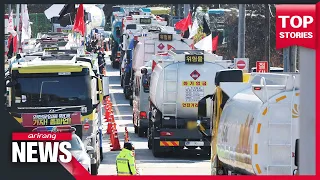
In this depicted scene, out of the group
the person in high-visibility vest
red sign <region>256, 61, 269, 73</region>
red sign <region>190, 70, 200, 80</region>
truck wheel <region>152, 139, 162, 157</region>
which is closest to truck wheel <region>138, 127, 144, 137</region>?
red sign <region>256, 61, 269, 73</region>

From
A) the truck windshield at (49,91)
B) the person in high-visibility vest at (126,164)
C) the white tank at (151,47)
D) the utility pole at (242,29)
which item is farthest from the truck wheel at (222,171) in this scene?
the white tank at (151,47)

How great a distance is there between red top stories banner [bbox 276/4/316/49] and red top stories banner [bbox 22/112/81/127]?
Answer: 10597 millimetres

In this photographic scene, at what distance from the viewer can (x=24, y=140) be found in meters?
14.3

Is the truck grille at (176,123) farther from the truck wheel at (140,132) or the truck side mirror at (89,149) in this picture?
the truck side mirror at (89,149)

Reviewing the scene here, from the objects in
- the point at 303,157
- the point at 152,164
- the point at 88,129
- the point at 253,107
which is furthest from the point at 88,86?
the point at 303,157

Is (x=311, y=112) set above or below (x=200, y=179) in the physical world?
above

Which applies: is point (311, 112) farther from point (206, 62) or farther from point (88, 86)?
point (206, 62)

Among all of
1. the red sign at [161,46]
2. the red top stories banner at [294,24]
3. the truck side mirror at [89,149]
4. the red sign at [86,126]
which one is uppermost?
the red top stories banner at [294,24]

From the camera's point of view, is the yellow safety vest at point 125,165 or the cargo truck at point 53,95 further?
the cargo truck at point 53,95

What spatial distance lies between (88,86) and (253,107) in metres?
8.38

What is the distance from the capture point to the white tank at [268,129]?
15.0 m

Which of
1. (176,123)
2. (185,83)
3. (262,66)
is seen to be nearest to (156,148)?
(176,123)

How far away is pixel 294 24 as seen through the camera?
13.2 m

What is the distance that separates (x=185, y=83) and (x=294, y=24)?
50.2ft
